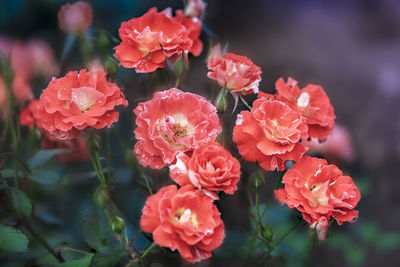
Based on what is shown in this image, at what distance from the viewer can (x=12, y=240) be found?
69cm

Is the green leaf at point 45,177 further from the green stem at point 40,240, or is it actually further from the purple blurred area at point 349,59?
the purple blurred area at point 349,59

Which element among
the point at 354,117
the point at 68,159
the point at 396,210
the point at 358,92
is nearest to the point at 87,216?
the point at 68,159

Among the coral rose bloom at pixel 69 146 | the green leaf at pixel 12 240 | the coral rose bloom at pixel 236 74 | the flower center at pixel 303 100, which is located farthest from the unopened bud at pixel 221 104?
the green leaf at pixel 12 240

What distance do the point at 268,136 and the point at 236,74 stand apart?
0.38 feet

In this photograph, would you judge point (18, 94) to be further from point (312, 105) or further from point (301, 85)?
point (301, 85)

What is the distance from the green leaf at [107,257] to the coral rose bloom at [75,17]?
0.43 meters

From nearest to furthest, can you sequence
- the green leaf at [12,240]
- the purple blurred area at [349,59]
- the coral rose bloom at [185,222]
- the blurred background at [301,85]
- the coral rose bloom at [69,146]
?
the coral rose bloom at [185,222], the green leaf at [12,240], the coral rose bloom at [69,146], the blurred background at [301,85], the purple blurred area at [349,59]

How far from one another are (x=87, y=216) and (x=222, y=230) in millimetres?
370

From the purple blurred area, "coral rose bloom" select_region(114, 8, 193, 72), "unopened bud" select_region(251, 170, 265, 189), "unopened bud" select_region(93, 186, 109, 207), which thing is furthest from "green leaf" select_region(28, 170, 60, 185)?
the purple blurred area

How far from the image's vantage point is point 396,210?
1.94 m

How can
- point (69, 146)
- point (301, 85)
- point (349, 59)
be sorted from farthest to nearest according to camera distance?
point (349, 59)
point (301, 85)
point (69, 146)

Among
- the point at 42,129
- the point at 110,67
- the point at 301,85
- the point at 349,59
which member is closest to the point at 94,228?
the point at 42,129

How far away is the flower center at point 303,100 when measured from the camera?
2.49 feet

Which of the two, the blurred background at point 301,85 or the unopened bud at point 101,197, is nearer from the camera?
the unopened bud at point 101,197
